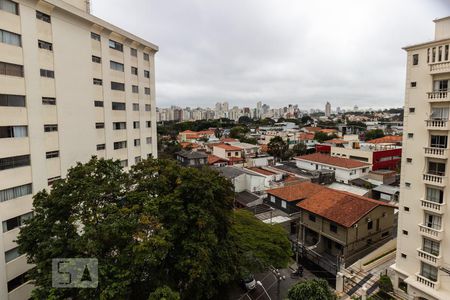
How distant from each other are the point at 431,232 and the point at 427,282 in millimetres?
2953

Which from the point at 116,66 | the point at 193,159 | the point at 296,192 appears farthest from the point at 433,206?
the point at 193,159

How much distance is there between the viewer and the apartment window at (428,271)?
1569cm

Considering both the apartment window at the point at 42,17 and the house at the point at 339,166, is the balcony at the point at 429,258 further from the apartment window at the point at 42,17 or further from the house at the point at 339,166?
the apartment window at the point at 42,17

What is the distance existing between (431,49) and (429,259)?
1204cm

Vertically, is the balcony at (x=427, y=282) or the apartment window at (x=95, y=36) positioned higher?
the apartment window at (x=95, y=36)

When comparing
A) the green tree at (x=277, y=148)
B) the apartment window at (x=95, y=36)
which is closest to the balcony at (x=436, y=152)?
the apartment window at (x=95, y=36)

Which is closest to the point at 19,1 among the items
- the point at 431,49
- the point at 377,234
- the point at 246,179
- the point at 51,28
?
the point at 51,28

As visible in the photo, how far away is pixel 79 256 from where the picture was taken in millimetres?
11383

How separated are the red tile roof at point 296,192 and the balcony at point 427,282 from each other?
40.4 ft

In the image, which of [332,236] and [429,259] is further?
[332,236]

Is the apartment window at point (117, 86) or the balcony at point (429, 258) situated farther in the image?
the apartment window at point (117, 86)

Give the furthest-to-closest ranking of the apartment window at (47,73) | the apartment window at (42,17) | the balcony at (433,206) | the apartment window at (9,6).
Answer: the apartment window at (47,73) < the apartment window at (42,17) < the apartment window at (9,6) < the balcony at (433,206)

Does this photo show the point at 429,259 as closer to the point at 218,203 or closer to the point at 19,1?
the point at 218,203

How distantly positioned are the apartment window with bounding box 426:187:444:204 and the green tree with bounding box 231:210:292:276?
9263 mm
